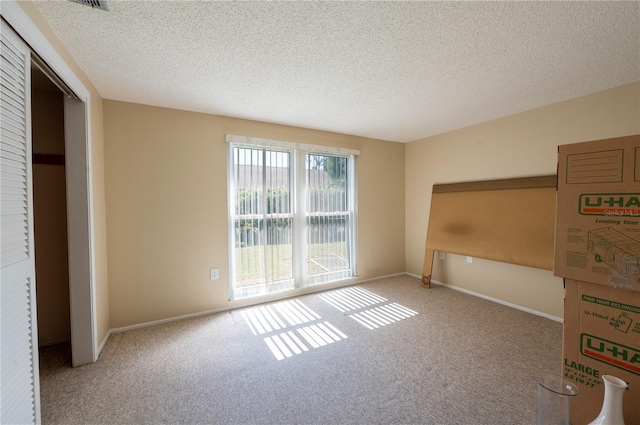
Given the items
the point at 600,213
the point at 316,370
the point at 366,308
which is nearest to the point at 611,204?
the point at 600,213

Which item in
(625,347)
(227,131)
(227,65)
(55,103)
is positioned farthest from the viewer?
(227,131)

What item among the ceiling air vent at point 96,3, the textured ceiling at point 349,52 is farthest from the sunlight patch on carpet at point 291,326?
the ceiling air vent at point 96,3

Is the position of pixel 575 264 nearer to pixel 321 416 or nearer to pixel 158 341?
pixel 321 416

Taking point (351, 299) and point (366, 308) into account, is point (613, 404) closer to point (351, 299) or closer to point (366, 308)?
point (366, 308)

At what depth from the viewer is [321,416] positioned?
1.51 m

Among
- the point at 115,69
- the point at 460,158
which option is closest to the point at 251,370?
the point at 115,69

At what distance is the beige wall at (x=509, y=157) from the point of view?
7.90 ft

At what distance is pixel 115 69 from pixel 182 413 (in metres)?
2.54

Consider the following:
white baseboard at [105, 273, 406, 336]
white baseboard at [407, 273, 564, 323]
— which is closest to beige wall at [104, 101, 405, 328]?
white baseboard at [105, 273, 406, 336]

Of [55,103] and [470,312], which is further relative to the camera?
A: [470,312]

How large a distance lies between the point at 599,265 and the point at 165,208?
11.2 feet

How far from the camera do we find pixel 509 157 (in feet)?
10.1

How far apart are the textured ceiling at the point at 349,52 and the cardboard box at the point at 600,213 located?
0.89 metres

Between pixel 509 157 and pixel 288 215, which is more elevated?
pixel 509 157
